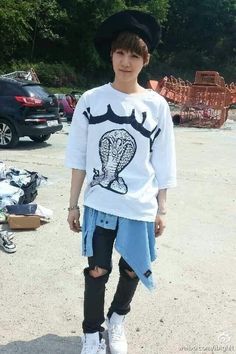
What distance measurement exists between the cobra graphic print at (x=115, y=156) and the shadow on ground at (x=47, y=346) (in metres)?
1.07

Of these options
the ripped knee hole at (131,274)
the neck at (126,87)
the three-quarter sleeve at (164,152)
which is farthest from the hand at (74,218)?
the neck at (126,87)

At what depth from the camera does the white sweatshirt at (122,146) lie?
2.86m

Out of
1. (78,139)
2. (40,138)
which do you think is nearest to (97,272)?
(78,139)

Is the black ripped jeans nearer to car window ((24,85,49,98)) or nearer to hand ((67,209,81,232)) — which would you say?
hand ((67,209,81,232))

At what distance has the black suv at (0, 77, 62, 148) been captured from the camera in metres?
11.8

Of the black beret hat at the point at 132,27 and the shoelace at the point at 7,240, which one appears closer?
the black beret hat at the point at 132,27

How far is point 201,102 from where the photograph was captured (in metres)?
21.7

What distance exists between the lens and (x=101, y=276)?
2.95m

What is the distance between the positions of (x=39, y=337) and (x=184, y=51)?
2138 inches

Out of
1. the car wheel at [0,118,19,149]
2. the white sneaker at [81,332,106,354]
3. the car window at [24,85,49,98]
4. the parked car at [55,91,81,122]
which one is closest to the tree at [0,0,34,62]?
the parked car at [55,91,81,122]

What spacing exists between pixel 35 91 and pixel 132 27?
9.77 m

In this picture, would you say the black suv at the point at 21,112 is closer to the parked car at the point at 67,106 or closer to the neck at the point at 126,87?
the parked car at the point at 67,106

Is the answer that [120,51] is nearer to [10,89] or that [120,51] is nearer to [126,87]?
[126,87]

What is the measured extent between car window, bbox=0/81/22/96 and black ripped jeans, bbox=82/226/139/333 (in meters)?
9.46
